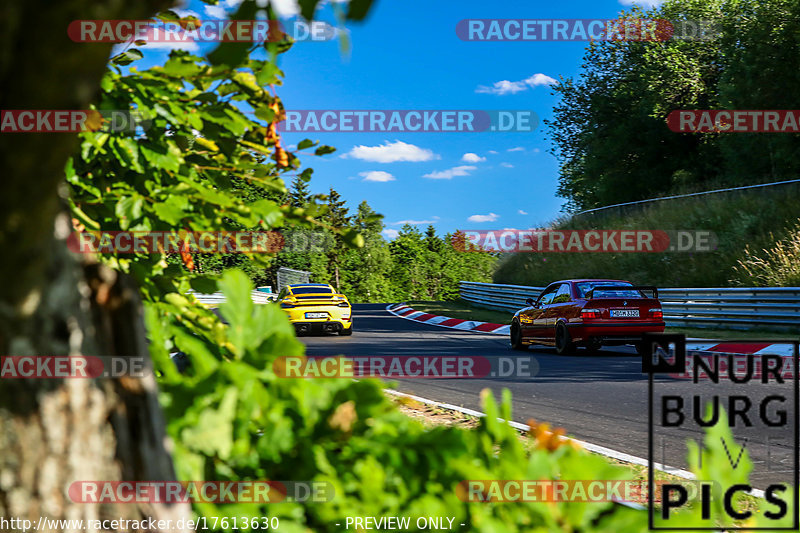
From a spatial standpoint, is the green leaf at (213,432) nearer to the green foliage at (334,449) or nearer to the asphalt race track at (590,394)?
the green foliage at (334,449)

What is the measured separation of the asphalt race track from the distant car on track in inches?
15.2

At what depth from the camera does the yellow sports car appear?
19141 millimetres

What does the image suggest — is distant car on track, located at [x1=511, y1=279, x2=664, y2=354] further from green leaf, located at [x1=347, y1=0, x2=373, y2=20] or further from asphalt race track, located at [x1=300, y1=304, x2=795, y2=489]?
Answer: green leaf, located at [x1=347, y1=0, x2=373, y2=20]

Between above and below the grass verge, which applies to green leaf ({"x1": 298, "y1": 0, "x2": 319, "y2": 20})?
above

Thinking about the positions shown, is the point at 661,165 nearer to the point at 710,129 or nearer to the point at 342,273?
the point at 710,129

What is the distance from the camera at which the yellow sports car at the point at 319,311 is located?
1914 centimetres

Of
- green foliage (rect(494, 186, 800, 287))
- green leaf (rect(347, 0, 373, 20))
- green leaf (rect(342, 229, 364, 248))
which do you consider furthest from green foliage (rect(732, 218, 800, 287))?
green leaf (rect(347, 0, 373, 20))

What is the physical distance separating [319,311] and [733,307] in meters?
10.6

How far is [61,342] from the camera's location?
1338 mm

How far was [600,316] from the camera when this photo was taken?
44.2 feet

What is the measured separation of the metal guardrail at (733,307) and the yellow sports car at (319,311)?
499cm

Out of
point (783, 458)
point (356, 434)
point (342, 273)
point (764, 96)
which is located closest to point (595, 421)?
point (783, 458)

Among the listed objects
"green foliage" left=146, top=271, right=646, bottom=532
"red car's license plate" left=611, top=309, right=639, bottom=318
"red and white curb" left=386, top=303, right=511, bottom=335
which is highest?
"green foliage" left=146, top=271, right=646, bottom=532

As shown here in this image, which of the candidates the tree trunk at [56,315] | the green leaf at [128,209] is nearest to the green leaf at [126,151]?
the green leaf at [128,209]
